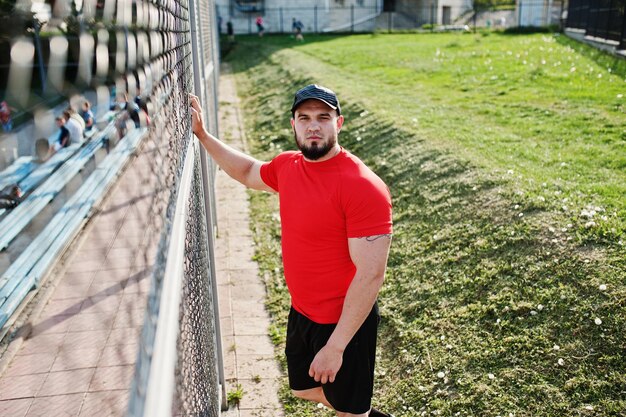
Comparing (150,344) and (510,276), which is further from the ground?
(150,344)

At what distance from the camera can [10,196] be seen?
1.05m

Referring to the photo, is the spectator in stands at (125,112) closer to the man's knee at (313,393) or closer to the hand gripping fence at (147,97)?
the hand gripping fence at (147,97)

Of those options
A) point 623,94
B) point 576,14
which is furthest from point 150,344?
point 576,14

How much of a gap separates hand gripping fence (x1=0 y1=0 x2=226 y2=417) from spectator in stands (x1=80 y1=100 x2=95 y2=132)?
0.5 inches

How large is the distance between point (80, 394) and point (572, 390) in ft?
10.2

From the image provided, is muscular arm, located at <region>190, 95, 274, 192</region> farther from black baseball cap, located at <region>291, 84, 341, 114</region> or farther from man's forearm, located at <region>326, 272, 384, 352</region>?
man's forearm, located at <region>326, 272, 384, 352</region>

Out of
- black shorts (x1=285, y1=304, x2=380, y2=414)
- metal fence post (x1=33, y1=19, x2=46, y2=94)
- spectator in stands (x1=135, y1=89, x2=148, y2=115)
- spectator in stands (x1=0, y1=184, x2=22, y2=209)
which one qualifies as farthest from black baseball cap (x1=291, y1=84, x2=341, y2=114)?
metal fence post (x1=33, y1=19, x2=46, y2=94)

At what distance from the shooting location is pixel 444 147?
7.69 meters

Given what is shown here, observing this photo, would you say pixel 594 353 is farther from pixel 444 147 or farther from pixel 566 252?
pixel 444 147

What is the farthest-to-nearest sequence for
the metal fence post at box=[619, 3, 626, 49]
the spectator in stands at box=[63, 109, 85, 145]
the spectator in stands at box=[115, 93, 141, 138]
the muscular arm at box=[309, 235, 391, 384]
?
the metal fence post at box=[619, 3, 626, 49] < the muscular arm at box=[309, 235, 391, 384] < the spectator in stands at box=[115, 93, 141, 138] < the spectator in stands at box=[63, 109, 85, 145]

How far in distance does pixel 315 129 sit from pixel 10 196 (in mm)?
2097

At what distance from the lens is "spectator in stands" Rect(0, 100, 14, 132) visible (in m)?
0.80

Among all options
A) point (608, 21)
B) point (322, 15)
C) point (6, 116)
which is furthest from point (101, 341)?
point (322, 15)

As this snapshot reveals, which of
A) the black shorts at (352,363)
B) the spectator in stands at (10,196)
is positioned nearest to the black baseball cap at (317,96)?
the black shorts at (352,363)
